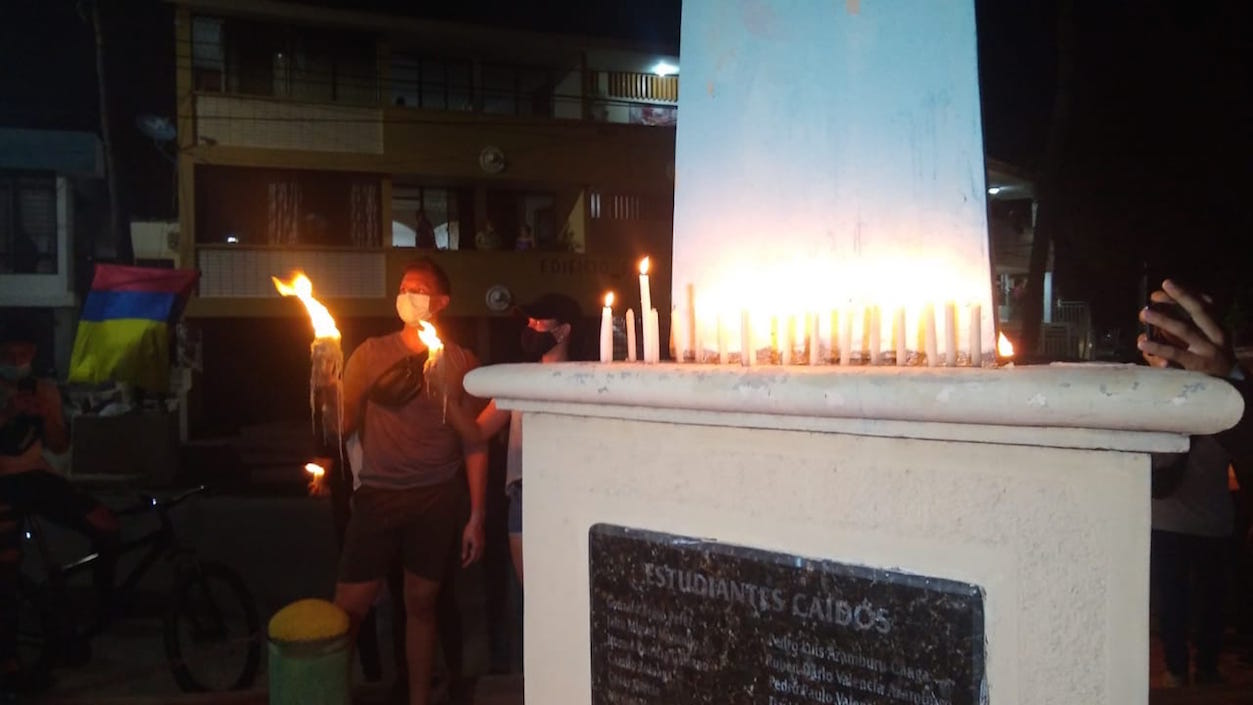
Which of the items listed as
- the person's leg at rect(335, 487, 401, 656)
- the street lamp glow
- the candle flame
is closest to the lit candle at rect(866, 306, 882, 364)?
Result: the candle flame

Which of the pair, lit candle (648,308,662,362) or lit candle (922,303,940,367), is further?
lit candle (648,308,662,362)

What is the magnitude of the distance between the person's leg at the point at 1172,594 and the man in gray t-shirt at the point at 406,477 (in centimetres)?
351

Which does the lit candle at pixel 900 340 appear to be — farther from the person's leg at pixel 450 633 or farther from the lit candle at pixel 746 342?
the person's leg at pixel 450 633

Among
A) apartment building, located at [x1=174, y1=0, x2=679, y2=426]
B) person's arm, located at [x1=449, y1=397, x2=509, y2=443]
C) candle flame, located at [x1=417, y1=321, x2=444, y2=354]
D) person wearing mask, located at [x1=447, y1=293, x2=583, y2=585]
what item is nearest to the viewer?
candle flame, located at [x1=417, y1=321, x2=444, y2=354]

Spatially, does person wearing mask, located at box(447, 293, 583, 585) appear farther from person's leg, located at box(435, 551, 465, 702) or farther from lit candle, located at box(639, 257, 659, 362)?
lit candle, located at box(639, 257, 659, 362)

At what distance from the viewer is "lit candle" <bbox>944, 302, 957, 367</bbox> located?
2.12 metres

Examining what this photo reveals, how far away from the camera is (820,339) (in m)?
2.38

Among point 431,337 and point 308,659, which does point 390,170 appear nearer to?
point 431,337

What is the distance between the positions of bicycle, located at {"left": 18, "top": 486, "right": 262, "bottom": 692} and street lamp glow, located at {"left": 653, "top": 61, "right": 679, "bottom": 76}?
20012 mm

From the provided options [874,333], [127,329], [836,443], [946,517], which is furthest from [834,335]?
[127,329]

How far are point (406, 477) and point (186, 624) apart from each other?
2.39 metres

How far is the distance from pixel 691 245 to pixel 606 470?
76cm

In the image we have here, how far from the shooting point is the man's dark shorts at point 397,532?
4.45 m

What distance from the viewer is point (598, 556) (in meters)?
2.45
